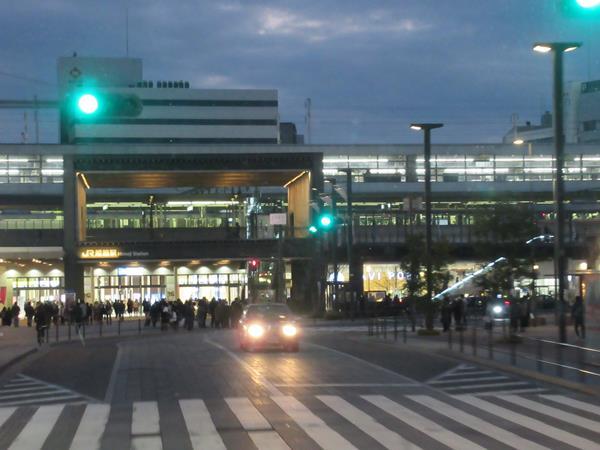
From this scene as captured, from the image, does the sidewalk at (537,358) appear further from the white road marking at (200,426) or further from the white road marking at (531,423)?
the white road marking at (200,426)

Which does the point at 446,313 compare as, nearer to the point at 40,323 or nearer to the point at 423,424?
the point at 40,323

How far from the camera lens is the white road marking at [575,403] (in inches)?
647

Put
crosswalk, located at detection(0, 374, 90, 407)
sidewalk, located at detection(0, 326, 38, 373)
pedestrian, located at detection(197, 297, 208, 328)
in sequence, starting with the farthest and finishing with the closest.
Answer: pedestrian, located at detection(197, 297, 208, 328), sidewalk, located at detection(0, 326, 38, 373), crosswalk, located at detection(0, 374, 90, 407)

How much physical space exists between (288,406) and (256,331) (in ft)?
47.7

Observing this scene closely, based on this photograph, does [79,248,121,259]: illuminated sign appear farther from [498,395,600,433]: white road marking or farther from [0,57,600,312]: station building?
[498,395,600,433]: white road marking

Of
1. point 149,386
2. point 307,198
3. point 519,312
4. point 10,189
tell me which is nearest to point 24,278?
point 10,189

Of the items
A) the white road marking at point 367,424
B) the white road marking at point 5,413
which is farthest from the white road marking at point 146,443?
the white road marking at point 5,413

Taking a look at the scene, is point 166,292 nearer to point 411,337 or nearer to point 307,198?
point 307,198

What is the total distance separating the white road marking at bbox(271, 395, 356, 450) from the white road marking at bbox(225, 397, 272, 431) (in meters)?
0.49

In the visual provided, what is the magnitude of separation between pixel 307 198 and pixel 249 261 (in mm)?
8870

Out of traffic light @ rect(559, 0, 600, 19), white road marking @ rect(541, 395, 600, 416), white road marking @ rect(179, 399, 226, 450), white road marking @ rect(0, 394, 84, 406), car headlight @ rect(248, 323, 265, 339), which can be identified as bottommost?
white road marking @ rect(0, 394, 84, 406)

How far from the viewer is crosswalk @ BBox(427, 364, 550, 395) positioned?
19.5 meters

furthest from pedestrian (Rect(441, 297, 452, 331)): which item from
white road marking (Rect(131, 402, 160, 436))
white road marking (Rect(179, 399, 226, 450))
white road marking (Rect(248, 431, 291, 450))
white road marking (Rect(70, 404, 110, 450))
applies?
white road marking (Rect(248, 431, 291, 450))

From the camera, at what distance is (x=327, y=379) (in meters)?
22.0
